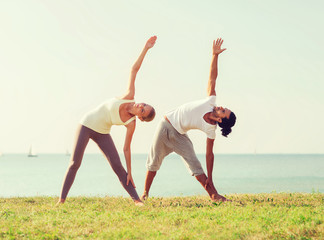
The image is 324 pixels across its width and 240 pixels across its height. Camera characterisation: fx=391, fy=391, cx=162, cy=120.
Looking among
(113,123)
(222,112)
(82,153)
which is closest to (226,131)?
(222,112)

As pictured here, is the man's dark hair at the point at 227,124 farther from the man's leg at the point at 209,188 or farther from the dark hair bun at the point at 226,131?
the man's leg at the point at 209,188

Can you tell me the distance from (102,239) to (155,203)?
2757 mm

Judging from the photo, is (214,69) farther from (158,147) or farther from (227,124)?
(158,147)

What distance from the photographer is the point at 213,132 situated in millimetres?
7934

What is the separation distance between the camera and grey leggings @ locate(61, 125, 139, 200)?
7953mm

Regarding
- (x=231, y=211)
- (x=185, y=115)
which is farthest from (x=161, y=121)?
(x=231, y=211)

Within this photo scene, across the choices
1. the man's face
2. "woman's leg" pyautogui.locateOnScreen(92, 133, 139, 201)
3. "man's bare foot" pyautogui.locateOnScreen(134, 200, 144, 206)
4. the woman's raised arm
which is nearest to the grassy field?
"man's bare foot" pyautogui.locateOnScreen(134, 200, 144, 206)

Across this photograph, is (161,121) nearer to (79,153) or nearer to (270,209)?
(79,153)

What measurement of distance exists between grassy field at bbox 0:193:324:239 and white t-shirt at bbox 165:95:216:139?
154 centimetres

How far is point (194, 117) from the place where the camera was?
7.99 meters

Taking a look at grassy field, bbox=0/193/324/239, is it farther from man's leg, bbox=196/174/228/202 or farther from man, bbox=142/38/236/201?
man, bbox=142/38/236/201

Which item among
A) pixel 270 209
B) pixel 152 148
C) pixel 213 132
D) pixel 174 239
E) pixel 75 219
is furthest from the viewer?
pixel 152 148

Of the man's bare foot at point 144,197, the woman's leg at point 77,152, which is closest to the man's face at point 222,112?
the man's bare foot at point 144,197

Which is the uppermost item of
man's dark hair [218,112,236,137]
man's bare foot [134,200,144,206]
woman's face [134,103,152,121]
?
woman's face [134,103,152,121]
